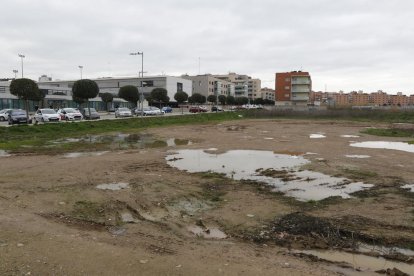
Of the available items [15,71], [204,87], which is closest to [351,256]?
[15,71]

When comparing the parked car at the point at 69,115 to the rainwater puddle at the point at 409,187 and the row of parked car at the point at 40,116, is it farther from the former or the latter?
the rainwater puddle at the point at 409,187

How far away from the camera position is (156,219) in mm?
8125

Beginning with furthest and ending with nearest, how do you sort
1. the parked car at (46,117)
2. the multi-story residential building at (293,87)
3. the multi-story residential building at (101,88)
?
the multi-story residential building at (293,87), the multi-story residential building at (101,88), the parked car at (46,117)

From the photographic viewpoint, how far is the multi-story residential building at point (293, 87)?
130 meters

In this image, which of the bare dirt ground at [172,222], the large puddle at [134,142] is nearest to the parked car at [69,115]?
the large puddle at [134,142]

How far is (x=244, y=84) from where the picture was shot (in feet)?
582

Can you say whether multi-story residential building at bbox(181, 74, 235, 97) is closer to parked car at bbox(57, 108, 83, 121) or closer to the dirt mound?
parked car at bbox(57, 108, 83, 121)

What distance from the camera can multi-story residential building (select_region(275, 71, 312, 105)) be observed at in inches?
5118

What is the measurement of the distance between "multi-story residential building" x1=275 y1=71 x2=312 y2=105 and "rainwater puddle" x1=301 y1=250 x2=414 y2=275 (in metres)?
127

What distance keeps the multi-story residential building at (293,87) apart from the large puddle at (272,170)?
376ft

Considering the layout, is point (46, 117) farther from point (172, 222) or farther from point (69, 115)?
point (172, 222)

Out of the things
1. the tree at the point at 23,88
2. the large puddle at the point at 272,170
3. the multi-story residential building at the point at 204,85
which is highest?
the multi-story residential building at the point at 204,85

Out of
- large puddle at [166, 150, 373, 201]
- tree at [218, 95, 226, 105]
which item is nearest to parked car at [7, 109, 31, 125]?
large puddle at [166, 150, 373, 201]

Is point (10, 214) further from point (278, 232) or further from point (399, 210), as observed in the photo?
point (399, 210)
